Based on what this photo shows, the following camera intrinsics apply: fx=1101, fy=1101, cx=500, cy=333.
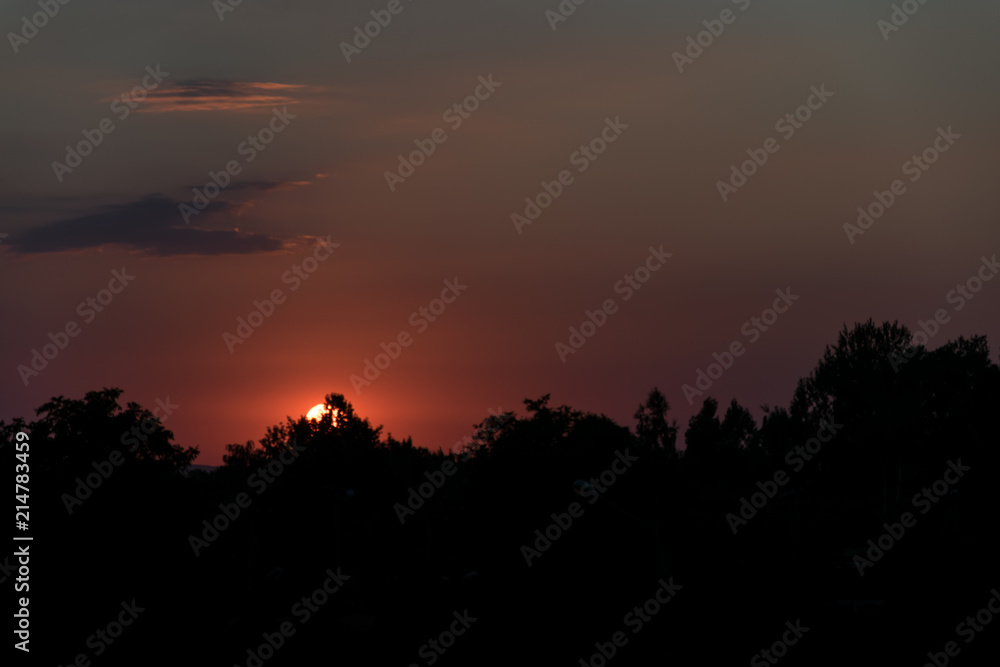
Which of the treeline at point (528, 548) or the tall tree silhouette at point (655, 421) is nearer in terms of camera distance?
the treeline at point (528, 548)

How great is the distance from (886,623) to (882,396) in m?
37.4

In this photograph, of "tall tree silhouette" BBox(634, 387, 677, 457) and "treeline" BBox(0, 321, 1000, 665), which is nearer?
"treeline" BBox(0, 321, 1000, 665)

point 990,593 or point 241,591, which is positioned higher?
point 241,591

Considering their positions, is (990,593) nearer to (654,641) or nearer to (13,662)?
(654,641)

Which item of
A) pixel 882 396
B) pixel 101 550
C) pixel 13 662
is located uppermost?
pixel 882 396

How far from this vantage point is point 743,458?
9656cm

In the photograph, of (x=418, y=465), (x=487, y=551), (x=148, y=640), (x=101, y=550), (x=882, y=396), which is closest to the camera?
(x=148, y=640)

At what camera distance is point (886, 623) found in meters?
39.4

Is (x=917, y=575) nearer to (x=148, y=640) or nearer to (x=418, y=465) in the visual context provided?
(x=148, y=640)

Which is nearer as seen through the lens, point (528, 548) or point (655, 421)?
point (528, 548)

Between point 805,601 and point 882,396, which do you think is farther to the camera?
point 882,396

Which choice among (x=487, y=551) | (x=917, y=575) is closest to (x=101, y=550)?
(x=487, y=551)

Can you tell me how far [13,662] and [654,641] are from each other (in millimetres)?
23274

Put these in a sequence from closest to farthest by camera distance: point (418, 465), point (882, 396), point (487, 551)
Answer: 1. point (487, 551)
2. point (882, 396)
3. point (418, 465)
